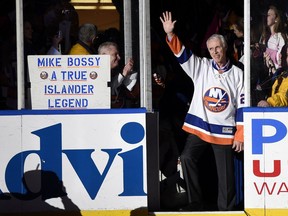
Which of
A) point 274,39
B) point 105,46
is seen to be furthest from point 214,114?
point 105,46

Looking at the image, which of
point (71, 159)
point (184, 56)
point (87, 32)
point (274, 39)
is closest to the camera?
point (71, 159)

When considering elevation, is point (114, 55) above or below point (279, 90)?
above

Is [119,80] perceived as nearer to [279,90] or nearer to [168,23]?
[168,23]

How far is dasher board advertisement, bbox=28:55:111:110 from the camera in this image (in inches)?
442

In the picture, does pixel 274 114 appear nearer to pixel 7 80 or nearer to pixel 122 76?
pixel 122 76

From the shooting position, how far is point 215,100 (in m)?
11.6

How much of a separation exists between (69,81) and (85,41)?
47cm

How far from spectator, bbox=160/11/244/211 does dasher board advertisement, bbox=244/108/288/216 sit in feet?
1.13

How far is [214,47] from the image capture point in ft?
38.1

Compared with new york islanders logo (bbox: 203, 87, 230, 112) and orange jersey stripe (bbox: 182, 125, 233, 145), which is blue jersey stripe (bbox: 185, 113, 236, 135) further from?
new york islanders logo (bbox: 203, 87, 230, 112)

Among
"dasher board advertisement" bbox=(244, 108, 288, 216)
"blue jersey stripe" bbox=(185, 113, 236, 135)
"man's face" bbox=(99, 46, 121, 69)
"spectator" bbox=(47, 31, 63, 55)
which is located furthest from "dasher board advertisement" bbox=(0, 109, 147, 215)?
"dasher board advertisement" bbox=(244, 108, 288, 216)

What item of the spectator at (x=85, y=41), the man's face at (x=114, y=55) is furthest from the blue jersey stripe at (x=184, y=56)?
the spectator at (x=85, y=41)

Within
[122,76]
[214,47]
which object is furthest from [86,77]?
[214,47]

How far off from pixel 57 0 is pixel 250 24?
2.09 m
